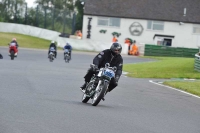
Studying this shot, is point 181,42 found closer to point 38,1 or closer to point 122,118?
point 38,1

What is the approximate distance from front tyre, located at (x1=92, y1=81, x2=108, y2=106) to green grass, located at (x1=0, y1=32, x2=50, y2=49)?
51.9m

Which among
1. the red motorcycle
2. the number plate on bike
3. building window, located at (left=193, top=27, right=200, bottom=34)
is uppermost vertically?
the number plate on bike

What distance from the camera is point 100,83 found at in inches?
580

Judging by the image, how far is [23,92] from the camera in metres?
16.9

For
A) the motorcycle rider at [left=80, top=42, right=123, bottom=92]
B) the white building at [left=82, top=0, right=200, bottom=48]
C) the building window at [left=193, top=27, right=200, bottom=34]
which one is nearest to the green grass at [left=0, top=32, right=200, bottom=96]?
the motorcycle rider at [left=80, top=42, right=123, bottom=92]

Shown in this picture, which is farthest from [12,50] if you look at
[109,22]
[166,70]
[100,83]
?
[109,22]

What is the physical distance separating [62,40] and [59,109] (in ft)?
186

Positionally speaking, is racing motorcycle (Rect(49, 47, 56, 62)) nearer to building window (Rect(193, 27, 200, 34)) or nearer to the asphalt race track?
the asphalt race track

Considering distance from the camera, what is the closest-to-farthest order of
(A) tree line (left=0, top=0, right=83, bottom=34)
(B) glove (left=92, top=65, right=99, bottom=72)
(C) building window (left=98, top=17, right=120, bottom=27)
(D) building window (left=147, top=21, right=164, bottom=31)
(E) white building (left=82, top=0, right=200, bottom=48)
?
(B) glove (left=92, top=65, right=99, bottom=72) → (A) tree line (left=0, top=0, right=83, bottom=34) → (E) white building (left=82, top=0, right=200, bottom=48) → (C) building window (left=98, top=17, right=120, bottom=27) → (D) building window (left=147, top=21, right=164, bottom=31)

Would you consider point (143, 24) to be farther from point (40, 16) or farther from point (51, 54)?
point (51, 54)

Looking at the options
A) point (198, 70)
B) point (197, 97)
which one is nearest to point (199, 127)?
point (197, 97)

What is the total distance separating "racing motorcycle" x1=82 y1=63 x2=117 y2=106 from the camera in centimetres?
1457

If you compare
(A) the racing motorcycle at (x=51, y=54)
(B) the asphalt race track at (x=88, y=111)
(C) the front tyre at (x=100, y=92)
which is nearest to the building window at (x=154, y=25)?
(A) the racing motorcycle at (x=51, y=54)

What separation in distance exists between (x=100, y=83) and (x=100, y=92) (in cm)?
23
